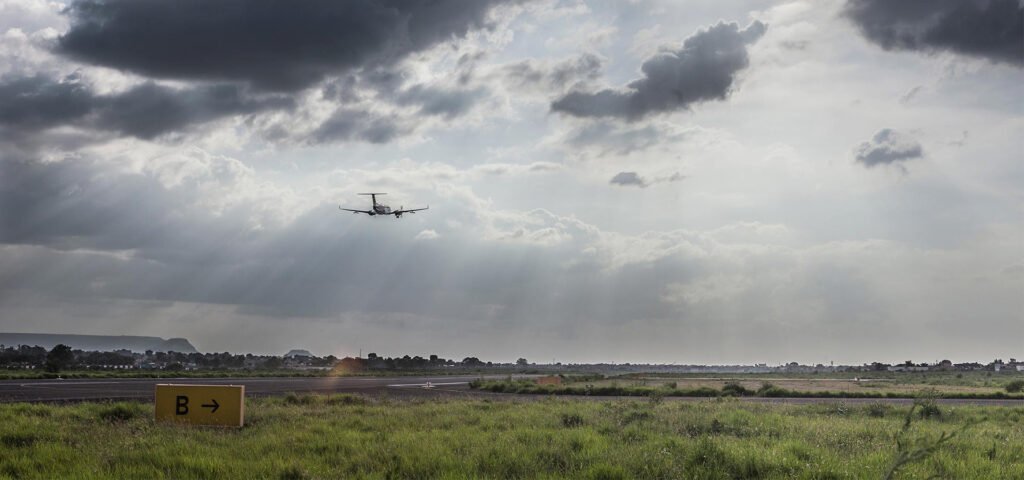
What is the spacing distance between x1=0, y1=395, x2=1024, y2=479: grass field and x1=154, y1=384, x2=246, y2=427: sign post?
92cm

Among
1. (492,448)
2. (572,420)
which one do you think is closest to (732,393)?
(572,420)

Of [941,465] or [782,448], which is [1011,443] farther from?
[782,448]

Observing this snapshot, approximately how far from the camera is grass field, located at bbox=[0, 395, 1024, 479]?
13.1m

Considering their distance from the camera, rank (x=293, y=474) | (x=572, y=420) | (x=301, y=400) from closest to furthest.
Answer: (x=293, y=474)
(x=572, y=420)
(x=301, y=400)

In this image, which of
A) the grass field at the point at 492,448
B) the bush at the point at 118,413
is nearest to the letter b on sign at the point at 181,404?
the grass field at the point at 492,448

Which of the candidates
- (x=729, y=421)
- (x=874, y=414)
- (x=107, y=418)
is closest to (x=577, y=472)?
(x=729, y=421)

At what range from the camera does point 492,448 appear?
15.3m

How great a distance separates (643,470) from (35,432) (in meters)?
15.1

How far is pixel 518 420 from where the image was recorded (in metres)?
22.3

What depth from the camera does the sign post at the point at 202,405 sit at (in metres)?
20.6

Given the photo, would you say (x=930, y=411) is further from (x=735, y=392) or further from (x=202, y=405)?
(x=202, y=405)

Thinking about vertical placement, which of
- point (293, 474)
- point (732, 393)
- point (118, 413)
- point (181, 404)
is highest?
point (181, 404)

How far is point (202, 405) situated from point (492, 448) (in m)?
10.2

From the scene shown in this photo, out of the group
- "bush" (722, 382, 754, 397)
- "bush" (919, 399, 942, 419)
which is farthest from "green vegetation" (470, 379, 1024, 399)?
"bush" (919, 399, 942, 419)
